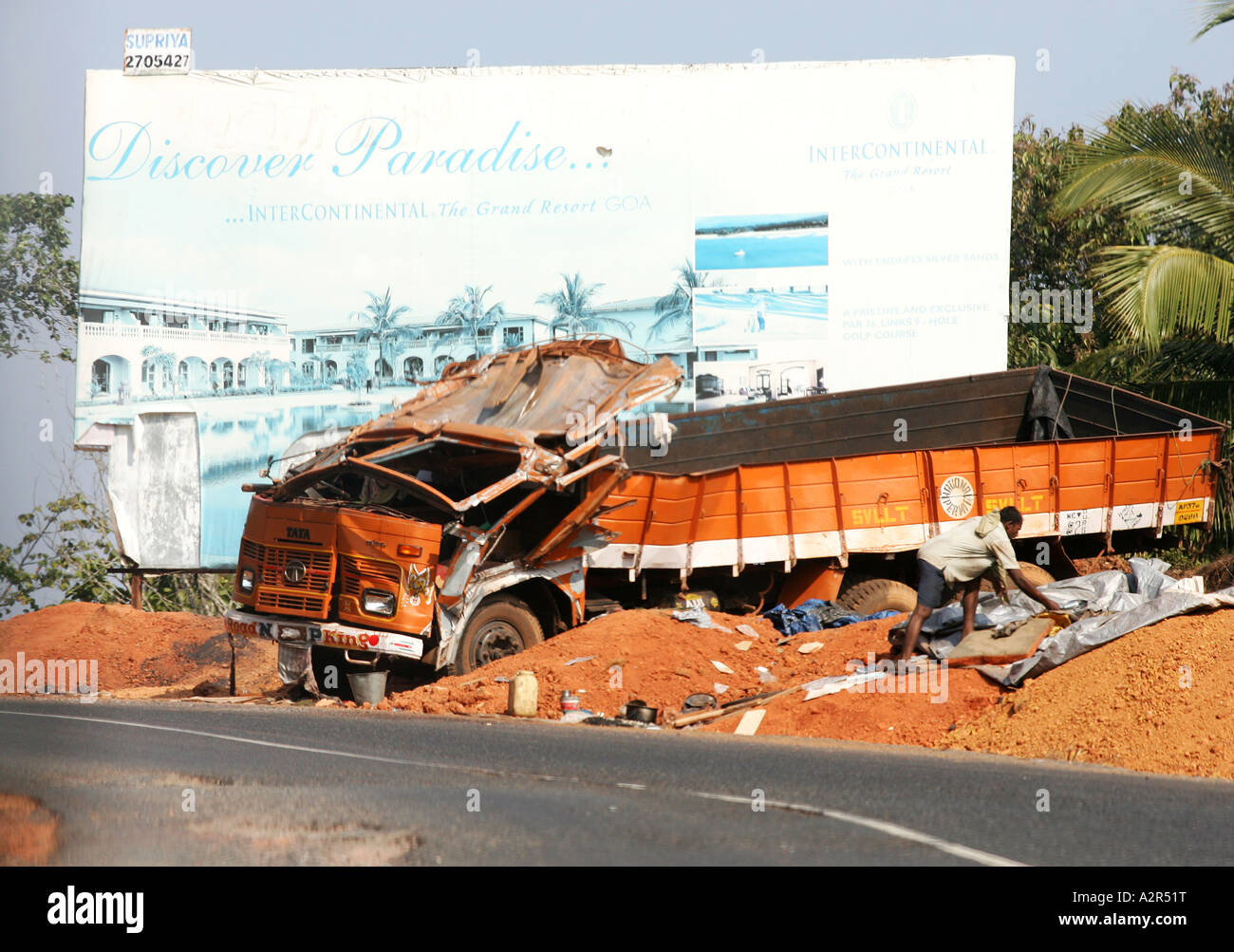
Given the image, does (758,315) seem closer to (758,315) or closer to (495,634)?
(758,315)

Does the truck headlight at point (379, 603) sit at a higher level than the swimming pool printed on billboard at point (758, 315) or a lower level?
lower

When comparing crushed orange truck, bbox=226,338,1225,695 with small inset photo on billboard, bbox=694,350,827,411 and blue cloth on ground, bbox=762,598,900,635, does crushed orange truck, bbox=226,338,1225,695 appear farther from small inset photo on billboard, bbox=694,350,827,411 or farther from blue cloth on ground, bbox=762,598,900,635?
small inset photo on billboard, bbox=694,350,827,411

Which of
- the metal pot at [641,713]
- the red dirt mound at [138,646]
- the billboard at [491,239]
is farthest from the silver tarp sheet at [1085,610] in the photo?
the billboard at [491,239]

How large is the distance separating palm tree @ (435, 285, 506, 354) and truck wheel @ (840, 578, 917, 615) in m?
10.2

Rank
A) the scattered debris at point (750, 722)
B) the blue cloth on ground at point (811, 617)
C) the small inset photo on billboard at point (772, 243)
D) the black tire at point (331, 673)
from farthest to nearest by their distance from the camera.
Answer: the small inset photo on billboard at point (772, 243) < the blue cloth on ground at point (811, 617) < the black tire at point (331, 673) < the scattered debris at point (750, 722)

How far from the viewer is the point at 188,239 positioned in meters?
23.6

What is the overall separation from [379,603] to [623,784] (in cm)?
481

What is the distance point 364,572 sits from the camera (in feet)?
37.8

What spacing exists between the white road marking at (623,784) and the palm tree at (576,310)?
1365cm

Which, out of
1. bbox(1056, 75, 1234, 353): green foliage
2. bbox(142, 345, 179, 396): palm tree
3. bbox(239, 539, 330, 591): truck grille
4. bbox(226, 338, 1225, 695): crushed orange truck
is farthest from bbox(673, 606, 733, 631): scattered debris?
bbox(142, 345, 179, 396): palm tree

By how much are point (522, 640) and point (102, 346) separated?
13.5 m

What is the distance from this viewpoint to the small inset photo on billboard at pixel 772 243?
2283 cm

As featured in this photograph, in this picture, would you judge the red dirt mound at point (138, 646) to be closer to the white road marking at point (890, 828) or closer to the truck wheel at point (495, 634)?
the truck wheel at point (495, 634)
